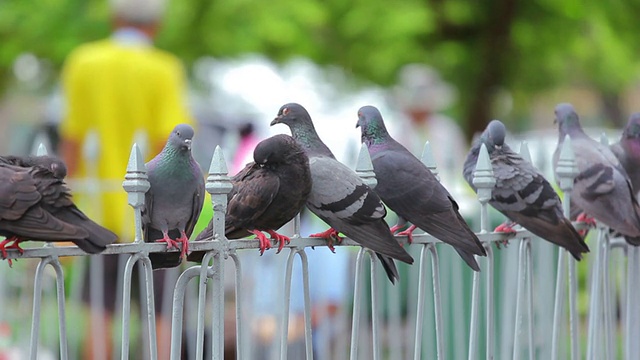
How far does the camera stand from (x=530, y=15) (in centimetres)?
1215

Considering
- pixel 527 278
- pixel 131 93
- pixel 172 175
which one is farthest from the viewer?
pixel 131 93

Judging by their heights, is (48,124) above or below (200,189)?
above

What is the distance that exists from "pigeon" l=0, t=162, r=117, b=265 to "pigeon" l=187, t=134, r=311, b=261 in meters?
0.40

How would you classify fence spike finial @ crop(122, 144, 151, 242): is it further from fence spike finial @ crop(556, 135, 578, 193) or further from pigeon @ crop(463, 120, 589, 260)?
fence spike finial @ crop(556, 135, 578, 193)

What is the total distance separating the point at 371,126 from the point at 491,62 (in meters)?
9.19

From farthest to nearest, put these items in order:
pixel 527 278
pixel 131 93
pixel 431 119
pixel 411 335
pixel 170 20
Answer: pixel 170 20, pixel 431 119, pixel 411 335, pixel 131 93, pixel 527 278

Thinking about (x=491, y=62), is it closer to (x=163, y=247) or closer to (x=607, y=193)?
(x=607, y=193)

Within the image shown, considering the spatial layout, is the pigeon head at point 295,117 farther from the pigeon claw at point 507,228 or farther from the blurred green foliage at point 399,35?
the blurred green foliage at point 399,35

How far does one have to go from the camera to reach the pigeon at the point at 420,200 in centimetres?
321

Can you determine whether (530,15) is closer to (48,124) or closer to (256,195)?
(48,124)

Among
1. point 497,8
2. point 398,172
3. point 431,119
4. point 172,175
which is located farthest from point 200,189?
point 497,8

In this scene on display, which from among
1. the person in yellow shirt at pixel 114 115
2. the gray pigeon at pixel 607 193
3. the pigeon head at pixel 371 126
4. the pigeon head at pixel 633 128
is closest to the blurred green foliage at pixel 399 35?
the person in yellow shirt at pixel 114 115

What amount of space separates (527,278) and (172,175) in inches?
56.6

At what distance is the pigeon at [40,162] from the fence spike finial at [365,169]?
0.84m
